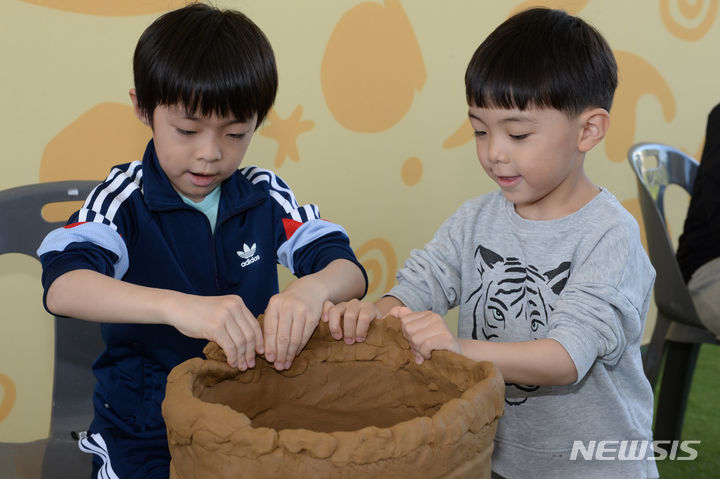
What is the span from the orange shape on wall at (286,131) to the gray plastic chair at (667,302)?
2.65 ft

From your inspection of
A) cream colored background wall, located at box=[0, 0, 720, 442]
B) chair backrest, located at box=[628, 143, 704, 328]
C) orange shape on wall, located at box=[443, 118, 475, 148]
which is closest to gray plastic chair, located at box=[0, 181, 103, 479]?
cream colored background wall, located at box=[0, 0, 720, 442]

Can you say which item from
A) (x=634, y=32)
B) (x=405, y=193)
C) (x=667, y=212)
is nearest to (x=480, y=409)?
(x=405, y=193)

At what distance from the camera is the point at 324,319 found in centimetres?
91

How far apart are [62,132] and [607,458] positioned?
119cm

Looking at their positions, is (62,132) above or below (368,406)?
above

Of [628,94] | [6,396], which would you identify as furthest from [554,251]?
[628,94]

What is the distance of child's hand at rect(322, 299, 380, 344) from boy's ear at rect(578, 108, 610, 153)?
0.45 m

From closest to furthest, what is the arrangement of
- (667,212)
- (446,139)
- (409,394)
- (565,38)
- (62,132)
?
(409,394) → (565,38) → (62,132) → (446,139) → (667,212)

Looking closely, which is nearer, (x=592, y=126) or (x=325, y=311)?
(x=325, y=311)

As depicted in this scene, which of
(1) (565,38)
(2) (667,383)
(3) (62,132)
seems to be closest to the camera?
(1) (565,38)

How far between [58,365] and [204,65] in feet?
1.91

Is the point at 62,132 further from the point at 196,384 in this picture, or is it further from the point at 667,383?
the point at 667,383

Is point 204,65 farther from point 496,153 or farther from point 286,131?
point 286,131

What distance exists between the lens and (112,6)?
1547 mm
